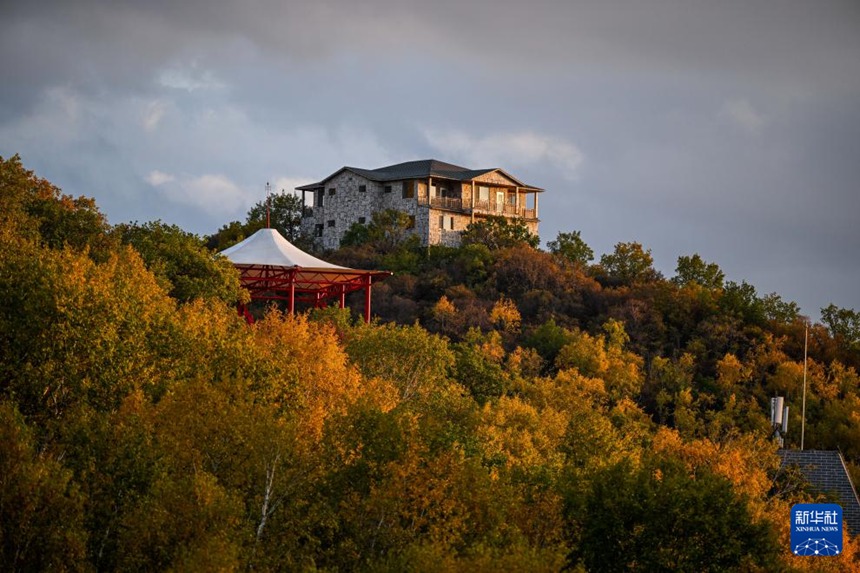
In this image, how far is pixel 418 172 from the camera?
305 ft

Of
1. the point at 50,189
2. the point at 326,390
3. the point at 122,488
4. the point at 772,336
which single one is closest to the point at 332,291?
the point at 50,189

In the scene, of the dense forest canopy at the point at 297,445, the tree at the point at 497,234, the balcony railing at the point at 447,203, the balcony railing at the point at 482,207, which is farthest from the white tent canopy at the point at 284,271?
the balcony railing at the point at 482,207

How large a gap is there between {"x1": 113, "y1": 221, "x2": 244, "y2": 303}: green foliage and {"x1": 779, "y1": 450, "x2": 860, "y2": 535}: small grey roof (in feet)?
74.9

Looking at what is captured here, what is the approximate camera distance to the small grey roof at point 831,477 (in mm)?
49688

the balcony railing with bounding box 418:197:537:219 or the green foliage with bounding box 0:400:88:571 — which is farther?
the balcony railing with bounding box 418:197:537:219

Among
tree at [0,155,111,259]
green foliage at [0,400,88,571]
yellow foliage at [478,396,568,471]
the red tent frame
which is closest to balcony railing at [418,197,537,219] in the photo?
the red tent frame

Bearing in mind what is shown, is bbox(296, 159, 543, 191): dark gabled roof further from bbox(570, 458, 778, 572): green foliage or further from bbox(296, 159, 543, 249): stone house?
bbox(570, 458, 778, 572): green foliage

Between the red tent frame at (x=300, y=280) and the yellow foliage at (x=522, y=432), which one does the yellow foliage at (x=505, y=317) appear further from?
the yellow foliage at (x=522, y=432)

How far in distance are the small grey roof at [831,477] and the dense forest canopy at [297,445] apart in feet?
3.52

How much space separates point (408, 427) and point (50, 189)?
2621 cm

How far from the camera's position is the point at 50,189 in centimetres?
5488

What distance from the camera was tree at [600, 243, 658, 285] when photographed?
88.6 meters

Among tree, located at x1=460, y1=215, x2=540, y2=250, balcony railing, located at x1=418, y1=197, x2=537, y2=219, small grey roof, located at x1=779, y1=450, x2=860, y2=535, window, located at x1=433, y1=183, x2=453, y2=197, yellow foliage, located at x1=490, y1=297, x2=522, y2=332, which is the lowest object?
small grey roof, located at x1=779, y1=450, x2=860, y2=535

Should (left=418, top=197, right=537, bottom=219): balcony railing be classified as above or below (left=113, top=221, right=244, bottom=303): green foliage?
above
